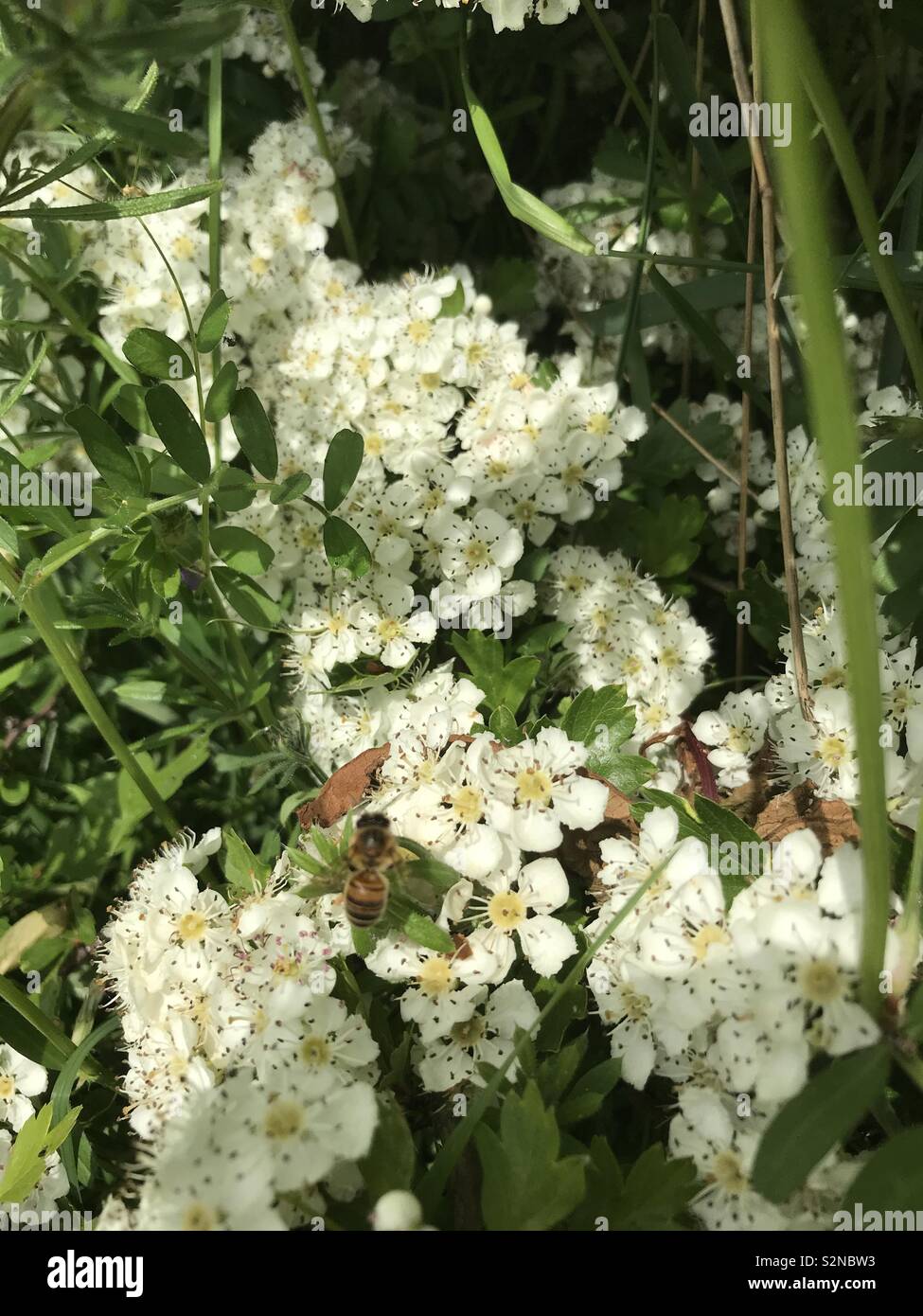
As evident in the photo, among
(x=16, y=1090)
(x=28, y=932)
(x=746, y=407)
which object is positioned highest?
(x=746, y=407)

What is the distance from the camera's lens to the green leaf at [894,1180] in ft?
3.58

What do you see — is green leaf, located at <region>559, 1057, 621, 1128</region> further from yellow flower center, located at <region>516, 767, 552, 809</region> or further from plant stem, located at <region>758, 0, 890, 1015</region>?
plant stem, located at <region>758, 0, 890, 1015</region>

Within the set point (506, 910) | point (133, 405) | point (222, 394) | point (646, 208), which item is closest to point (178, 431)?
point (222, 394)

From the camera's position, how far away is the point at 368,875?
4.25 ft

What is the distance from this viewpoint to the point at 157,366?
171cm

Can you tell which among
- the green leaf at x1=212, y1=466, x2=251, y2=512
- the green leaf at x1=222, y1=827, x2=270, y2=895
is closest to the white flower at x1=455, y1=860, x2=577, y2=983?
the green leaf at x1=222, y1=827, x2=270, y2=895

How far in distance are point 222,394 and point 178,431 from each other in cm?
12

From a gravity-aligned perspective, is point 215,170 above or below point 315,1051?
above

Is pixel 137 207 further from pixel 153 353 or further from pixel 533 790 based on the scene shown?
pixel 533 790

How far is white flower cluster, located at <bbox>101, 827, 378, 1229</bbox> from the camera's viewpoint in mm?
1177

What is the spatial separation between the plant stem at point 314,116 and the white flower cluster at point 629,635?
3.23 ft
